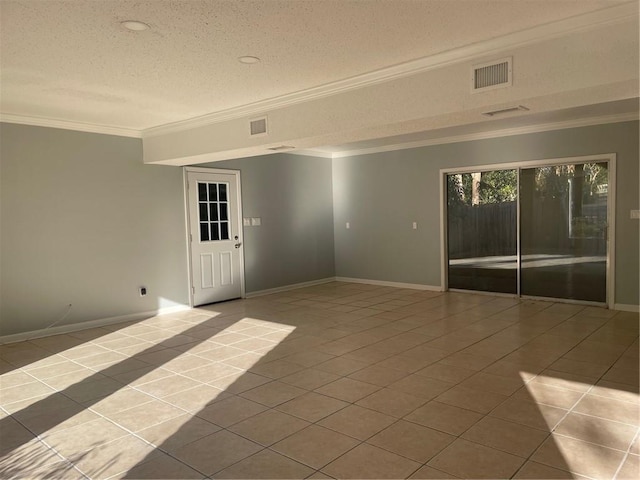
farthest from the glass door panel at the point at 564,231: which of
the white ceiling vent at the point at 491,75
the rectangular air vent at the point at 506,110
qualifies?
the white ceiling vent at the point at 491,75

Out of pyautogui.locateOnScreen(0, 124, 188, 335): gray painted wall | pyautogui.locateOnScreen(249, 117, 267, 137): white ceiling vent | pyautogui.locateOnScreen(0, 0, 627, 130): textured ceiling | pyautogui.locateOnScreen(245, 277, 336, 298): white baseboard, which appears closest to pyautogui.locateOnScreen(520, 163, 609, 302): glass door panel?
pyautogui.locateOnScreen(245, 277, 336, 298): white baseboard

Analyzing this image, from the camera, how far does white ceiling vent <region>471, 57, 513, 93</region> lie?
3.31 metres

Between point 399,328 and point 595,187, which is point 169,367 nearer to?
point 399,328

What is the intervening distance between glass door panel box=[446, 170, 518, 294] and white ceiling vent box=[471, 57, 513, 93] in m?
4.02

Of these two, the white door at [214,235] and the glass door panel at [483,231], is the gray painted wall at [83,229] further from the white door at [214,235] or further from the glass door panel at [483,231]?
the glass door panel at [483,231]

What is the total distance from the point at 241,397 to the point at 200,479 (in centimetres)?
110

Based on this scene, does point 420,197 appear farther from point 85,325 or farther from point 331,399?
point 85,325

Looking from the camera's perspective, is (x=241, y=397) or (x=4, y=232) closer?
(x=241, y=397)

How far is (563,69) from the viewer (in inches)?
121

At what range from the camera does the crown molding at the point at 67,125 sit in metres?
5.23

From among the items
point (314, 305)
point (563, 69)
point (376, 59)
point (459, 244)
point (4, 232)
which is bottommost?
point (314, 305)

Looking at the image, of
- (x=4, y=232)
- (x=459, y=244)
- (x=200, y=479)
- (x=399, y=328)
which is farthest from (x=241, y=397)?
(x=459, y=244)

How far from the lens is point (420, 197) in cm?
804

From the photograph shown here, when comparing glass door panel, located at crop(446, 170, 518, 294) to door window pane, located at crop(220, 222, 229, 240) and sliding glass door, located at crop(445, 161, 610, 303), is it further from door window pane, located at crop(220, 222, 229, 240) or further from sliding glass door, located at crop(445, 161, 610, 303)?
door window pane, located at crop(220, 222, 229, 240)
